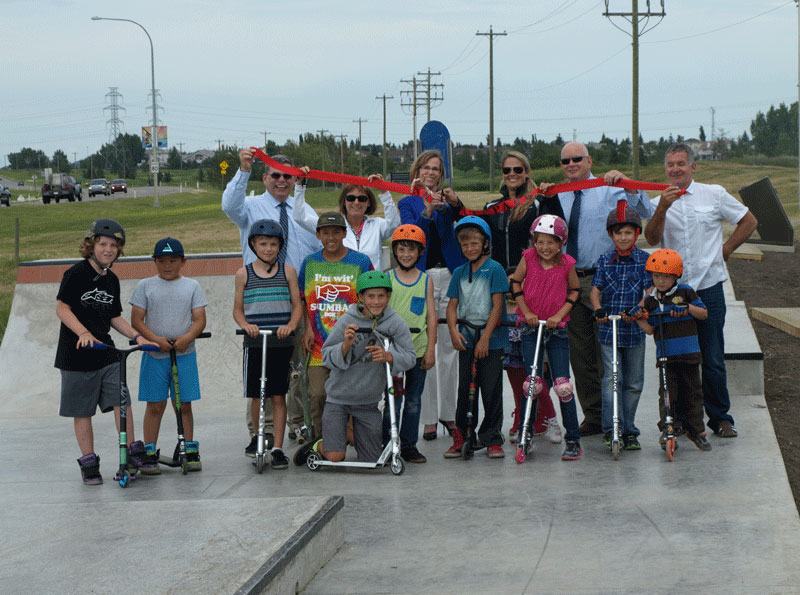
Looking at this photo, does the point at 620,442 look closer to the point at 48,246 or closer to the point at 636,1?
the point at 48,246

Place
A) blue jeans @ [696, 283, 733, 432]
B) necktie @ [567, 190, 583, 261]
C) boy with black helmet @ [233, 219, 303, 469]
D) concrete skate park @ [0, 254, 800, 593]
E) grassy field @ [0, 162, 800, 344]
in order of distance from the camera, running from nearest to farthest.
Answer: concrete skate park @ [0, 254, 800, 593]
boy with black helmet @ [233, 219, 303, 469]
blue jeans @ [696, 283, 733, 432]
necktie @ [567, 190, 583, 261]
grassy field @ [0, 162, 800, 344]

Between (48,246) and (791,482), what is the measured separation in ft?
87.3

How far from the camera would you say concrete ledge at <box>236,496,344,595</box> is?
3814 mm

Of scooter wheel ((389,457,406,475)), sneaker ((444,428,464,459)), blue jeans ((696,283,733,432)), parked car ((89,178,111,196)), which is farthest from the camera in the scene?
parked car ((89,178,111,196))

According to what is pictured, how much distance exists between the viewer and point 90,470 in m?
6.36

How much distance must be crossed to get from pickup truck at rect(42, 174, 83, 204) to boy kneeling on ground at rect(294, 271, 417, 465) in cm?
6351

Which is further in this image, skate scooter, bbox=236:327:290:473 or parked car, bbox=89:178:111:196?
parked car, bbox=89:178:111:196

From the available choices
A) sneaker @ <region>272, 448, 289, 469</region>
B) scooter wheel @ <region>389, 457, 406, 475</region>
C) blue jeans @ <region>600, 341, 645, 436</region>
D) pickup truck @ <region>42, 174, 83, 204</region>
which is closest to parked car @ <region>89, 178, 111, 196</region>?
pickup truck @ <region>42, 174, 83, 204</region>

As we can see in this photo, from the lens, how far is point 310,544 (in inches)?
173

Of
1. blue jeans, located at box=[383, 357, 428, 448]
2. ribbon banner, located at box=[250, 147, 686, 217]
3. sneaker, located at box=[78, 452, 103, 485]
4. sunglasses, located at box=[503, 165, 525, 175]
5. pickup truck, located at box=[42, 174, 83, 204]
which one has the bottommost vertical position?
sneaker, located at box=[78, 452, 103, 485]

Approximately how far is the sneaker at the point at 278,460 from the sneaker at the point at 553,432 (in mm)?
2104

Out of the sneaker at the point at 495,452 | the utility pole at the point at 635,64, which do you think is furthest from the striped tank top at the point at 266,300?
the utility pole at the point at 635,64

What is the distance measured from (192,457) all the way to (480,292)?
8.00 ft

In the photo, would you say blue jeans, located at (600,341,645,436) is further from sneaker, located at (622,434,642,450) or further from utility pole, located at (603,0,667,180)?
utility pole, located at (603,0,667,180)
